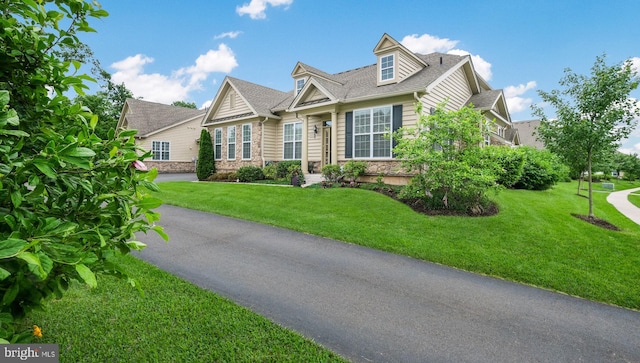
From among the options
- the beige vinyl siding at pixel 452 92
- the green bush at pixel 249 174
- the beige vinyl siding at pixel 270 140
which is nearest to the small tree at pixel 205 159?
the green bush at pixel 249 174

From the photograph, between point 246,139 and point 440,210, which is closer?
point 440,210

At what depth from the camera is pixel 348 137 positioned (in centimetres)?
1406

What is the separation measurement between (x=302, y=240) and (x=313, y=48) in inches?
680

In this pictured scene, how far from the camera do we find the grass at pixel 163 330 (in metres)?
2.72

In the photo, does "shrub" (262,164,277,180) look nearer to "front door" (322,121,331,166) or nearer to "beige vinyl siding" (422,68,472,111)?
"front door" (322,121,331,166)

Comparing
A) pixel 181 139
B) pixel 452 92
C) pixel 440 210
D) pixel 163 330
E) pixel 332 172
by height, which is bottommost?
pixel 163 330

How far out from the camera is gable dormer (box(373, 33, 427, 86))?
44.5ft

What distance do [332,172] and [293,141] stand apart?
15.0ft

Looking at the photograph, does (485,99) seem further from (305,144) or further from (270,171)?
(270,171)

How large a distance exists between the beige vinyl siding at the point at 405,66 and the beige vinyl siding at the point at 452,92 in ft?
5.40

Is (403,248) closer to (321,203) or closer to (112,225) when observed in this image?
(321,203)

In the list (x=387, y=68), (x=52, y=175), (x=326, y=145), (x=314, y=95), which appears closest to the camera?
(x=52, y=175)

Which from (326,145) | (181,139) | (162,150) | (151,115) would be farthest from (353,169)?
(151,115)

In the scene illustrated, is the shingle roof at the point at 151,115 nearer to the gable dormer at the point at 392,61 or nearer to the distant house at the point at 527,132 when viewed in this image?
the gable dormer at the point at 392,61
